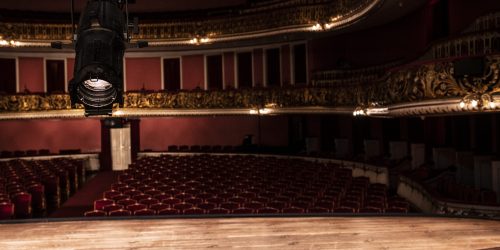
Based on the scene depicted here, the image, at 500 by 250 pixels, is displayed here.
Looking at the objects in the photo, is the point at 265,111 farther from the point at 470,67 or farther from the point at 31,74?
the point at 470,67

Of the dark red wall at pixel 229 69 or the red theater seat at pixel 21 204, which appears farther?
the dark red wall at pixel 229 69

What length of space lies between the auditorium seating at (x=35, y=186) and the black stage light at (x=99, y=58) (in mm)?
7220

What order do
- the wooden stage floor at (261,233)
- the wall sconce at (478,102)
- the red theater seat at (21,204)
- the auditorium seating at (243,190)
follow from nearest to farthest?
the wooden stage floor at (261,233) < the wall sconce at (478,102) < the auditorium seating at (243,190) < the red theater seat at (21,204)

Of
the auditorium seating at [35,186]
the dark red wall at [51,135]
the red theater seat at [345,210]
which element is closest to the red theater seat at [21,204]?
the auditorium seating at [35,186]

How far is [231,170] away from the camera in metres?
15.2

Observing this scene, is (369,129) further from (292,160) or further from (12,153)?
(12,153)

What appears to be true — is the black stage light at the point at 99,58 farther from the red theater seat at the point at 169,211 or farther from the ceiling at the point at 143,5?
the ceiling at the point at 143,5

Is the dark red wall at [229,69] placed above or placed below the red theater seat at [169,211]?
above

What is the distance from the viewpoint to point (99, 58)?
344 cm

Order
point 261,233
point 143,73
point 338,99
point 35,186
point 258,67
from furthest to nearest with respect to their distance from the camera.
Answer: point 143,73
point 258,67
point 338,99
point 35,186
point 261,233

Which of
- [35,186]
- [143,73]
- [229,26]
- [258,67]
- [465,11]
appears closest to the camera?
[465,11]

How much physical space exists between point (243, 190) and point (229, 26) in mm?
9196

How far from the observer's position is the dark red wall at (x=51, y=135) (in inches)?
859

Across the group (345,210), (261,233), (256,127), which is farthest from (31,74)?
(261,233)
